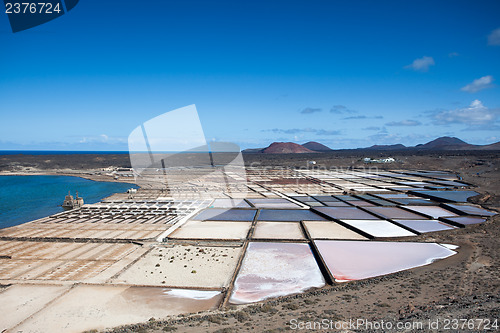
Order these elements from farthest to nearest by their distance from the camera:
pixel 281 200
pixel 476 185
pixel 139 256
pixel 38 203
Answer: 1. pixel 476 185
2. pixel 38 203
3. pixel 281 200
4. pixel 139 256

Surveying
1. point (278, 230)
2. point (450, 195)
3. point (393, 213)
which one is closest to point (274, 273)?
point (278, 230)

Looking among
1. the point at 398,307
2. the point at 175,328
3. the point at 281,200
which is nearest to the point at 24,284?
the point at 175,328

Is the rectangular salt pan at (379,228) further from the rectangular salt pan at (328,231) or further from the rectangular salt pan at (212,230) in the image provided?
the rectangular salt pan at (212,230)

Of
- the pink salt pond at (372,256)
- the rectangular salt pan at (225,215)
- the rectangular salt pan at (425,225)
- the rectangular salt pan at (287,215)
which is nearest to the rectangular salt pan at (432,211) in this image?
the rectangular salt pan at (425,225)

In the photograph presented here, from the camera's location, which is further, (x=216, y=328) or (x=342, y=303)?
(x=342, y=303)

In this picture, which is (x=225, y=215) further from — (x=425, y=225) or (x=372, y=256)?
(x=425, y=225)

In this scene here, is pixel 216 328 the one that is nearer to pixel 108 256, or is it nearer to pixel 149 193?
pixel 108 256
